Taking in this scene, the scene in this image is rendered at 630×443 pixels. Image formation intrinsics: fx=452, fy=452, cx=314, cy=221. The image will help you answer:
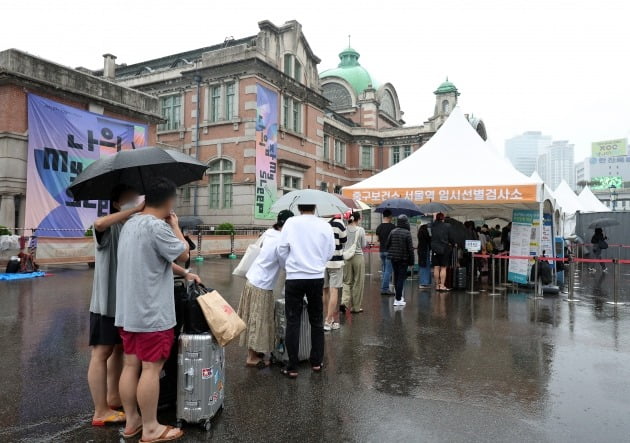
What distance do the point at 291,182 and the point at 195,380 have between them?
931 inches

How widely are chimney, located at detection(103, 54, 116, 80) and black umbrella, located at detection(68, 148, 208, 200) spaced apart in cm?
2835

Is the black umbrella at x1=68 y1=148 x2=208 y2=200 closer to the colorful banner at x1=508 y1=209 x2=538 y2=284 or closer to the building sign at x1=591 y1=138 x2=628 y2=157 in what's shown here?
the colorful banner at x1=508 y1=209 x2=538 y2=284

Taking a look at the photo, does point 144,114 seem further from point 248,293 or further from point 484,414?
point 484,414

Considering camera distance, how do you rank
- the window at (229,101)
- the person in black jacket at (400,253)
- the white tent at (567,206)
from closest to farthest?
the person in black jacket at (400,253), the white tent at (567,206), the window at (229,101)

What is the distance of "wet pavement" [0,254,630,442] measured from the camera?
11.7 feet

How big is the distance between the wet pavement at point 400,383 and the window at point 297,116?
20.6 m

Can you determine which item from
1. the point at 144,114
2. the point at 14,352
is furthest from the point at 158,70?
the point at 14,352

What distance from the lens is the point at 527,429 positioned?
3646 millimetres

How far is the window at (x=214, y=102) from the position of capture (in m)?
24.8

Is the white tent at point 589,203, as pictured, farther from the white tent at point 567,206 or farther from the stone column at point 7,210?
the stone column at point 7,210

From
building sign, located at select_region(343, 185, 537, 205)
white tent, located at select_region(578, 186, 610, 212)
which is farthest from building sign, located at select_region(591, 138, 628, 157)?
building sign, located at select_region(343, 185, 537, 205)

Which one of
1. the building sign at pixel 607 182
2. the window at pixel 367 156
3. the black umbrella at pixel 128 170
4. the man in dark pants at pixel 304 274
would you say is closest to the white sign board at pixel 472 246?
the man in dark pants at pixel 304 274

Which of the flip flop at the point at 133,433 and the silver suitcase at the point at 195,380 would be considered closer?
the flip flop at the point at 133,433

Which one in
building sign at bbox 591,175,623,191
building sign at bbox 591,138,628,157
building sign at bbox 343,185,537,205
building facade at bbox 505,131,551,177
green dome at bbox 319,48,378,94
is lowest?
building sign at bbox 343,185,537,205
